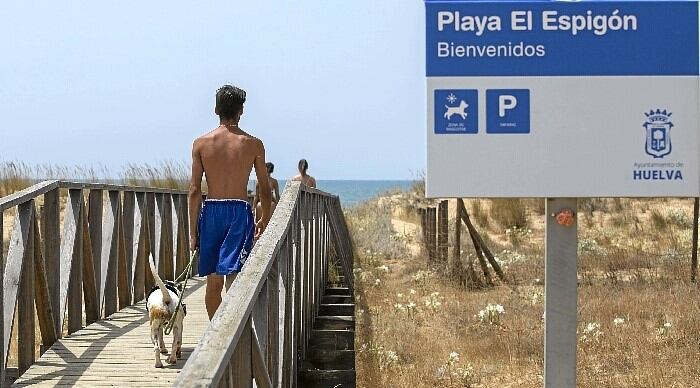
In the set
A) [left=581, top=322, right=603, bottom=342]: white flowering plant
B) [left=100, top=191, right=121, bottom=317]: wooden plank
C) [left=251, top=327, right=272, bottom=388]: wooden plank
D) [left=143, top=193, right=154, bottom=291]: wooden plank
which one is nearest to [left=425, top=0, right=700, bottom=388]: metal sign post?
[left=251, top=327, right=272, bottom=388]: wooden plank

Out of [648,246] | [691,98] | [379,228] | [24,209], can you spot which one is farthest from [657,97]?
[379,228]

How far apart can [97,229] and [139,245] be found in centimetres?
133

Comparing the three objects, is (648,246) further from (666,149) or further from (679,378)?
(666,149)

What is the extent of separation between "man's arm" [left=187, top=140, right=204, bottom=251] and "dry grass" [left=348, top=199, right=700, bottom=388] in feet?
9.57

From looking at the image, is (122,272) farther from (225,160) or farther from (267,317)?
(267,317)

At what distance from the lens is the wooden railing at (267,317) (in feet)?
8.59

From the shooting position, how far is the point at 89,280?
296 inches

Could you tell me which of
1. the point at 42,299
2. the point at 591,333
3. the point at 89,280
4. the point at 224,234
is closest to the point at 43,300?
the point at 42,299

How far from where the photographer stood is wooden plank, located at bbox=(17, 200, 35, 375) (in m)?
5.78

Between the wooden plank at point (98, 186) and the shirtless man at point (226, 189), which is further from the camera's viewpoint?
the wooden plank at point (98, 186)

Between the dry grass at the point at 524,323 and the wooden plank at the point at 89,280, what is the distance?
86.1 inches

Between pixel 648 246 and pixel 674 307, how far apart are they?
25.5 feet

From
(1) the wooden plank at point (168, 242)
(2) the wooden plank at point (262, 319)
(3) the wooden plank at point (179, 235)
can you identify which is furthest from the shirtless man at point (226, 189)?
(3) the wooden plank at point (179, 235)

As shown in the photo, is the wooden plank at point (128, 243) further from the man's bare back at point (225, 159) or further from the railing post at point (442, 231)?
the railing post at point (442, 231)
